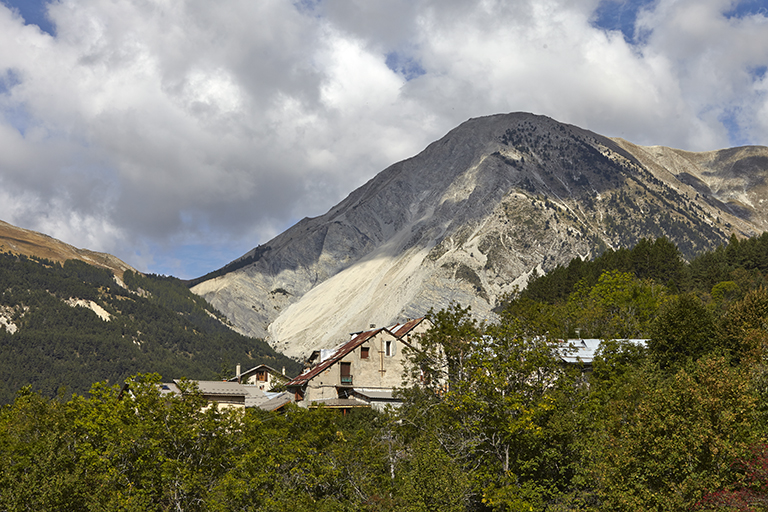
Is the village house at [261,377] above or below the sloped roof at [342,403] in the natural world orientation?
above

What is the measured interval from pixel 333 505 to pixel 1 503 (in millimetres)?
17965

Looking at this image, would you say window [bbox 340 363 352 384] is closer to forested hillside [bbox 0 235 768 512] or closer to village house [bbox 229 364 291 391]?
forested hillside [bbox 0 235 768 512]

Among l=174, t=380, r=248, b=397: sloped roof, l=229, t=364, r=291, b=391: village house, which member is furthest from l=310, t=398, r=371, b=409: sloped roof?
l=229, t=364, r=291, b=391: village house

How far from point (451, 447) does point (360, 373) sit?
37607 millimetres

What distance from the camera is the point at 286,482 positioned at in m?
39.8

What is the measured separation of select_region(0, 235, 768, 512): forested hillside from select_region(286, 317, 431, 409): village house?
2605 centimetres

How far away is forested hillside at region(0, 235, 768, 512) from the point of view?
30.4 meters

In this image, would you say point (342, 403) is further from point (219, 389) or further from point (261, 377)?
point (261, 377)

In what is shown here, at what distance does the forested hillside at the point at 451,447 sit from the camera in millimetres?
30438

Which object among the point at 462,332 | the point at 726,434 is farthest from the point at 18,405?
the point at 726,434

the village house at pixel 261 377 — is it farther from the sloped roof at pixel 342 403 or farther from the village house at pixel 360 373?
the sloped roof at pixel 342 403

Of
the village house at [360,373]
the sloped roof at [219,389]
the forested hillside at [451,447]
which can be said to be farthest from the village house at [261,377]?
the forested hillside at [451,447]

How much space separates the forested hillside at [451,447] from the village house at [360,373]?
26.0 metres

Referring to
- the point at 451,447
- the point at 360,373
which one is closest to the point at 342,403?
the point at 360,373
